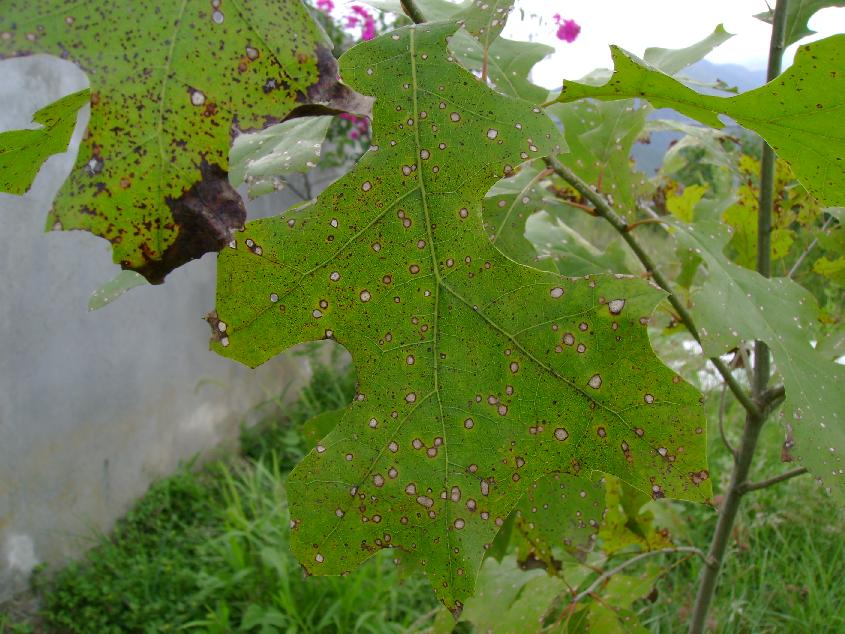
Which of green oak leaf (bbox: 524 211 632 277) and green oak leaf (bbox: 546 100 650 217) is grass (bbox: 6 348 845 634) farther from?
green oak leaf (bbox: 546 100 650 217)

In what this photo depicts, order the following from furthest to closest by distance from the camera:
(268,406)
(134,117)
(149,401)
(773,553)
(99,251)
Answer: (268,406), (149,401), (99,251), (773,553), (134,117)

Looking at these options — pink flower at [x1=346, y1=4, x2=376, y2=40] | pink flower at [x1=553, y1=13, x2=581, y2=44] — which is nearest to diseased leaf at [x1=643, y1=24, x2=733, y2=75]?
pink flower at [x1=553, y1=13, x2=581, y2=44]

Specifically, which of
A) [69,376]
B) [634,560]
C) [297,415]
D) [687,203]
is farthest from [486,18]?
[297,415]

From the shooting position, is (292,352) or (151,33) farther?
(292,352)

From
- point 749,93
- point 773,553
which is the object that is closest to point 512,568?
point 749,93

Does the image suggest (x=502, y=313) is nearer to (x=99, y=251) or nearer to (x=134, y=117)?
(x=134, y=117)

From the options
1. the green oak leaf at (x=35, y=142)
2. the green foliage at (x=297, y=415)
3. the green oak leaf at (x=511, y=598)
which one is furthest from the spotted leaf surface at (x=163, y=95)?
the green foliage at (x=297, y=415)

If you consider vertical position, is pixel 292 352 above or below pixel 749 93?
below

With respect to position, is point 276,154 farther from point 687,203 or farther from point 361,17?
point 361,17

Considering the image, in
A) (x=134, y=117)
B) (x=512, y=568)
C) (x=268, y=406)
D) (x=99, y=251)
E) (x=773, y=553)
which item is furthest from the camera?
(x=268, y=406)
